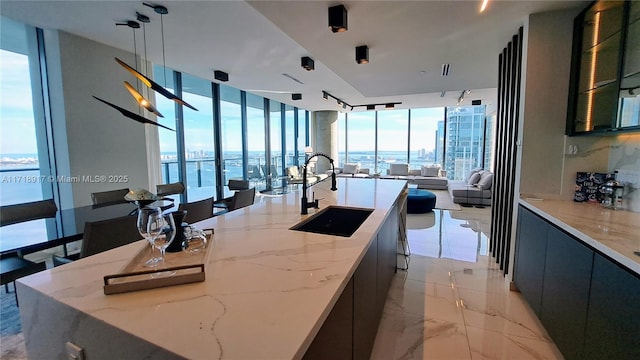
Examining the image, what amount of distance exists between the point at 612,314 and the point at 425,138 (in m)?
9.72

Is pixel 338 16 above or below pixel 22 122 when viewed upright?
above

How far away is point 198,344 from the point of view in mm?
651

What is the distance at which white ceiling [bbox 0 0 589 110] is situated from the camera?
92.9 inches

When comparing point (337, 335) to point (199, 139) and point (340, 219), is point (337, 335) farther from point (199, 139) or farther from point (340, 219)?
point (199, 139)

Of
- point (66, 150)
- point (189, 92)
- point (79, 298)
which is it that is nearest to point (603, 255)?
point (79, 298)

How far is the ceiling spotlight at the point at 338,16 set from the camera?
2219mm

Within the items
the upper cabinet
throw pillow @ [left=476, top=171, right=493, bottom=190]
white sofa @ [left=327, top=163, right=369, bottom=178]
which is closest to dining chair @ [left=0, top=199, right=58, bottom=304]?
the upper cabinet

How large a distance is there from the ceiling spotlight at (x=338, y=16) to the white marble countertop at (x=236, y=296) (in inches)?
68.9

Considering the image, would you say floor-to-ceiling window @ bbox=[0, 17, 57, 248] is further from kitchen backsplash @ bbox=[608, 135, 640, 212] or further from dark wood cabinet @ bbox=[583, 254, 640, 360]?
kitchen backsplash @ bbox=[608, 135, 640, 212]

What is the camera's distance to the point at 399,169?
10000 mm

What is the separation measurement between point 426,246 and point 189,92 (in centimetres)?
535

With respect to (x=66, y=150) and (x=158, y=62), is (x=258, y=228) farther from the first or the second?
(x=158, y=62)

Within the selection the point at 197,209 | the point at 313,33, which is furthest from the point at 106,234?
the point at 313,33

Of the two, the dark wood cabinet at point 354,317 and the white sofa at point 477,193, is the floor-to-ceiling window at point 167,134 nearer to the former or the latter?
the dark wood cabinet at point 354,317
